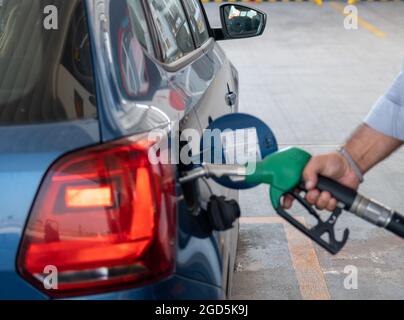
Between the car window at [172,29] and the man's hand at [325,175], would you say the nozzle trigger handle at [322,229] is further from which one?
the car window at [172,29]

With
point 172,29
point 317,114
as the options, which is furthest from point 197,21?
point 317,114

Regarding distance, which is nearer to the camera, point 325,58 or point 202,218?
point 202,218

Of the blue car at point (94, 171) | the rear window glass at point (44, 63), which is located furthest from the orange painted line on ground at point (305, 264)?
the rear window glass at point (44, 63)

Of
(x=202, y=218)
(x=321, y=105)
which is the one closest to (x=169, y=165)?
(x=202, y=218)

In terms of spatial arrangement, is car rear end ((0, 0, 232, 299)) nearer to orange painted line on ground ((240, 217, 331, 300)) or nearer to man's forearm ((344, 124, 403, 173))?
man's forearm ((344, 124, 403, 173))

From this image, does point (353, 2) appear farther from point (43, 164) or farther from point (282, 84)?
point (43, 164)

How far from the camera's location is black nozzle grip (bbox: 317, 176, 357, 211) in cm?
195

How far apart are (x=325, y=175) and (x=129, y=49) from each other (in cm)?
65

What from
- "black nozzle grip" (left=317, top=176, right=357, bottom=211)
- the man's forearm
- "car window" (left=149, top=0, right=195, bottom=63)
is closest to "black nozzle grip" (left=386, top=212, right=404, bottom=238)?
"black nozzle grip" (left=317, top=176, right=357, bottom=211)

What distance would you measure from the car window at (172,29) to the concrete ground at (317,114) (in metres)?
1.49

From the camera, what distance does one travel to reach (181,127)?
7.27 feet

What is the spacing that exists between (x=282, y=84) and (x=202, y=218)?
25.8 feet

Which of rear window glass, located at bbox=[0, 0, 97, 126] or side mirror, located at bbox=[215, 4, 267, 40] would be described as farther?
side mirror, located at bbox=[215, 4, 267, 40]

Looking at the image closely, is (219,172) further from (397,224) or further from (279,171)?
(397,224)
